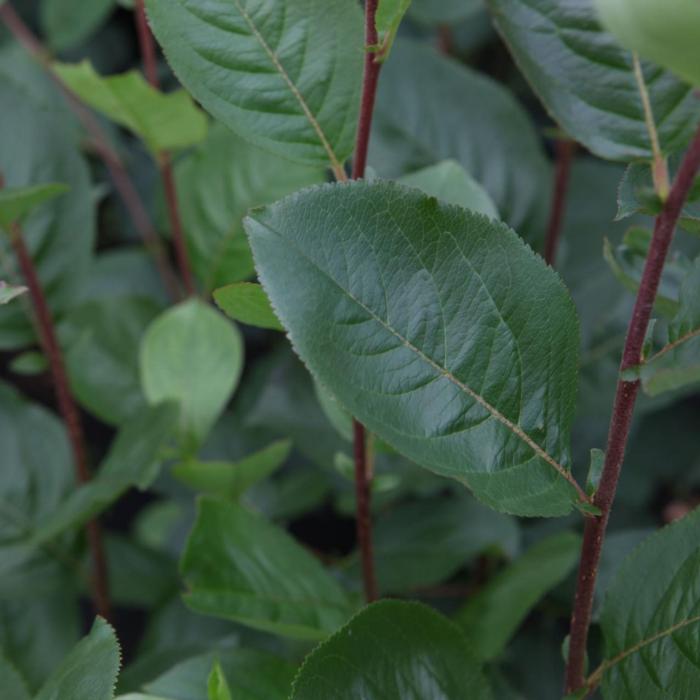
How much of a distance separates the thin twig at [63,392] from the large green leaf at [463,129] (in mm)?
358

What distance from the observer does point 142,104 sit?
804 millimetres

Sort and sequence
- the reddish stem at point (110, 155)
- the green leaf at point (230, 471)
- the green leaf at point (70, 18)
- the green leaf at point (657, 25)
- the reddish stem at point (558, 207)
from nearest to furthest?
1. the green leaf at point (657, 25)
2. the green leaf at point (230, 471)
3. the reddish stem at point (558, 207)
4. the reddish stem at point (110, 155)
5. the green leaf at point (70, 18)

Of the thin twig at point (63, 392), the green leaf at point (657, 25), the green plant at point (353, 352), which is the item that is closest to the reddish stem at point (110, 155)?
the green plant at point (353, 352)

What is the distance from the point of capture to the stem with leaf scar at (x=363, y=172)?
448mm

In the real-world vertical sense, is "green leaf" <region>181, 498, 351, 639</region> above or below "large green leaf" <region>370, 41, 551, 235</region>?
below

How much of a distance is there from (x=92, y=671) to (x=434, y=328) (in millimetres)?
231

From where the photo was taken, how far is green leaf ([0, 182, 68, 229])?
2.06ft

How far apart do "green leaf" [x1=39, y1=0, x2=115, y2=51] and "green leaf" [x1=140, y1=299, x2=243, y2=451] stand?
567mm

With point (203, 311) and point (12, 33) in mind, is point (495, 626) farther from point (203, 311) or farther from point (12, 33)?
point (12, 33)

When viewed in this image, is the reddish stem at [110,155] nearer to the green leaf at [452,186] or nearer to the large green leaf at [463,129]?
the large green leaf at [463,129]

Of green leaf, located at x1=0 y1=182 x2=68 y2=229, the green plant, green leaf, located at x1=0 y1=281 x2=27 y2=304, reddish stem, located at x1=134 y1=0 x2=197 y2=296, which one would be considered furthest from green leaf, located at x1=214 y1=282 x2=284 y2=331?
reddish stem, located at x1=134 y1=0 x2=197 y2=296

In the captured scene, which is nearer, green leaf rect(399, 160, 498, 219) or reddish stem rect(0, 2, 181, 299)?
green leaf rect(399, 160, 498, 219)

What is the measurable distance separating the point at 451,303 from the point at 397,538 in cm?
51

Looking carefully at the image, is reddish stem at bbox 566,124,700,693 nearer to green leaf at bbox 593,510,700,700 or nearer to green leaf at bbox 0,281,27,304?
green leaf at bbox 593,510,700,700
